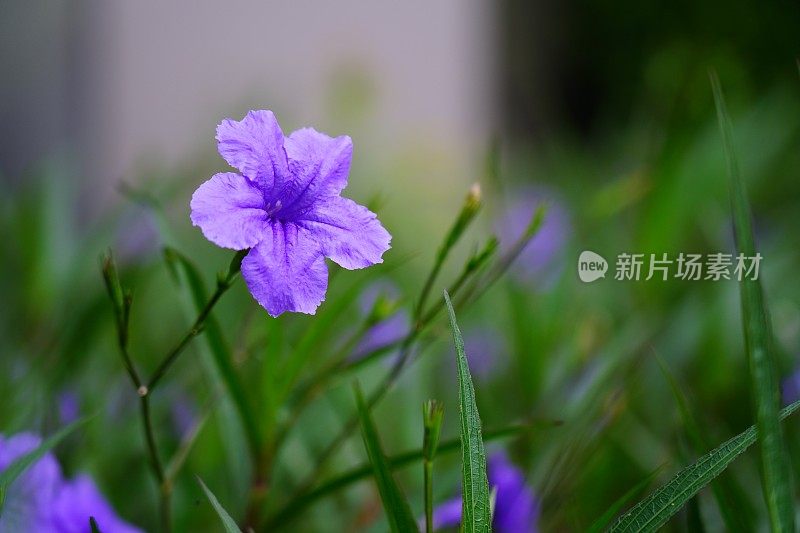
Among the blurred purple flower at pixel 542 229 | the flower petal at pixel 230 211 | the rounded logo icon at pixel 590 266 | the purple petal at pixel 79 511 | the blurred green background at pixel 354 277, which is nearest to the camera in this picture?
the flower petal at pixel 230 211

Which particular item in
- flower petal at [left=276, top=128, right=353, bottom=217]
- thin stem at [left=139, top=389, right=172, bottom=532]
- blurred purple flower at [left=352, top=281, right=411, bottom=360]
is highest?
flower petal at [left=276, top=128, right=353, bottom=217]

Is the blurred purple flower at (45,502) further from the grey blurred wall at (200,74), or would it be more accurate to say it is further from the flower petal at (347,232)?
the grey blurred wall at (200,74)

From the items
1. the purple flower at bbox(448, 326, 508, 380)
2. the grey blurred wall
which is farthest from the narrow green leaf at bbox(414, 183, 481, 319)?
the grey blurred wall

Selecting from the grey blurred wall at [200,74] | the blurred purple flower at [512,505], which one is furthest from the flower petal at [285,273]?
the grey blurred wall at [200,74]

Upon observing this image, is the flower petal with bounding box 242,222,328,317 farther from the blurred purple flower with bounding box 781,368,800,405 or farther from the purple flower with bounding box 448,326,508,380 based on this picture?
the purple flower with bounding box 448,326,508,380

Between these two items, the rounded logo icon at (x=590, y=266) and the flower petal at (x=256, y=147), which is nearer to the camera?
the flower petal at (x=256, y=147)

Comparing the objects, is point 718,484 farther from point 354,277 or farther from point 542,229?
point 542,229

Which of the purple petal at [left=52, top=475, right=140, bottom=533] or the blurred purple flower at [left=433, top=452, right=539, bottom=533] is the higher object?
the purple petal at [left=52, top=475, right=140, bottom=533]

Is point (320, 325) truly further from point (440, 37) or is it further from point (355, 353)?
point (440, 37)
